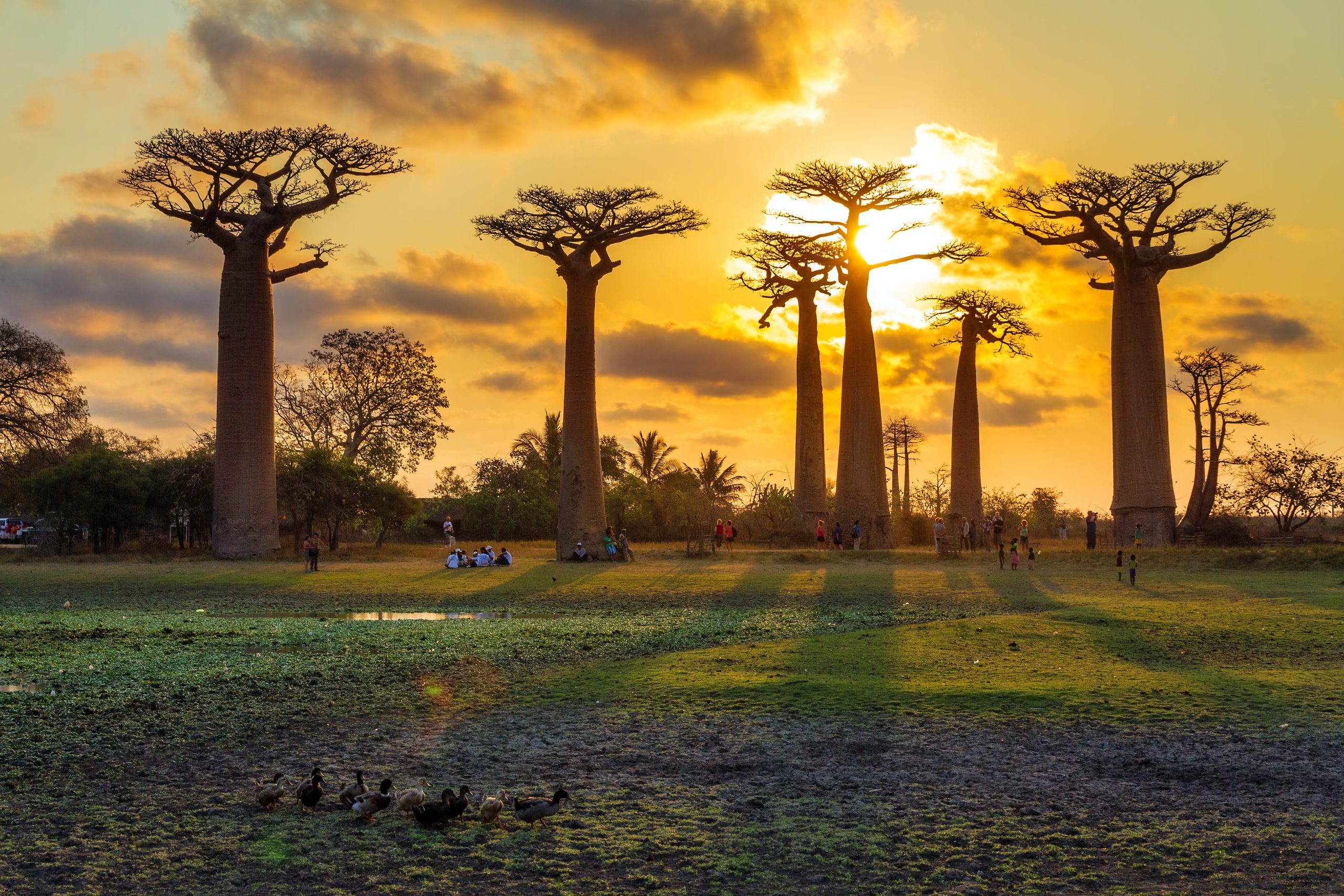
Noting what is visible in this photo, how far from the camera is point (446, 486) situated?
5475 cm

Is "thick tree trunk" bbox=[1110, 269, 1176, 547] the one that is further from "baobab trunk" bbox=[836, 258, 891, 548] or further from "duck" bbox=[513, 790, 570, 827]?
"duck" bbox=[513, 790, 570, 827]

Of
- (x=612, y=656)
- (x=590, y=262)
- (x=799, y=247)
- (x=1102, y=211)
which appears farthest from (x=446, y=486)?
(x=612, y=656)

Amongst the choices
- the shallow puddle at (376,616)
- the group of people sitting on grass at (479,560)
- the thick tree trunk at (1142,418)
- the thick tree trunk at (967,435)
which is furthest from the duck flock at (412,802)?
the thick tree trunk at (967,435)

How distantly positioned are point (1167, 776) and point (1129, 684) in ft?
8.60

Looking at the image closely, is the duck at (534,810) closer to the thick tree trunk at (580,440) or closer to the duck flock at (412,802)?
the duck flock at (412,802)

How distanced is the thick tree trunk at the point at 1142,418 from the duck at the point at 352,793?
1210 inches

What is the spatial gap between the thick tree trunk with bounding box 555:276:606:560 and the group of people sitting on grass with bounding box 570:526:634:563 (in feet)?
0.42

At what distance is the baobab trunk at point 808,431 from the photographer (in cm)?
3966

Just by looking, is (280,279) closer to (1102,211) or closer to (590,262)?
(590,262)

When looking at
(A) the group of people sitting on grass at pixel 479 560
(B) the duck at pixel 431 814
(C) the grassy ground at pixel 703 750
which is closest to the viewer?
(C) the grassy ground at pixel 703 750

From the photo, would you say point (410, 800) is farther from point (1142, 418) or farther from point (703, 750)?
point (1142, 418)

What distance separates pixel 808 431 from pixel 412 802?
36.3m

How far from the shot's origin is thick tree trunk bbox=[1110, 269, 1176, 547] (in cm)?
3206

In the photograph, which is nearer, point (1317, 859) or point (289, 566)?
point (1317, 859)
